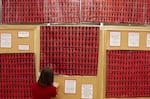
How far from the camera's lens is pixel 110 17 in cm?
280

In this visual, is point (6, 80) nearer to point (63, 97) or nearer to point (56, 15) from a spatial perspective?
point (63, 97)

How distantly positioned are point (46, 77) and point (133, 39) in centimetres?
114

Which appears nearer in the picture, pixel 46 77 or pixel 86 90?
pixel 46 77

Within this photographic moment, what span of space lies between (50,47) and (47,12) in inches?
16.7

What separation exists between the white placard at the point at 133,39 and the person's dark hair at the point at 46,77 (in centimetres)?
102

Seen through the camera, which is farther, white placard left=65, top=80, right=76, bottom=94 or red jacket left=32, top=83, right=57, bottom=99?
white placard left=65, top=80, right=76, bottom=94

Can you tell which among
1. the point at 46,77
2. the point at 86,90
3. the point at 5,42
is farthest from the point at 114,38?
the point at 5,42

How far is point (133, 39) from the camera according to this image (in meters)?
2.82

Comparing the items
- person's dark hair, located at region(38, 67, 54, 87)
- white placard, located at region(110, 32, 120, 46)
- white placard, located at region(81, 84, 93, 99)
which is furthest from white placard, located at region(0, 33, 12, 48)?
white placard, located at region(110, 32, 120, 46)

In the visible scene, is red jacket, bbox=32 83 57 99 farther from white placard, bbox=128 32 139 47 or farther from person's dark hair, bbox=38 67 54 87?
white placard, bbox=128 32 139 47

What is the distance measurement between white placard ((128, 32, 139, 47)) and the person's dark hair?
1.02 m

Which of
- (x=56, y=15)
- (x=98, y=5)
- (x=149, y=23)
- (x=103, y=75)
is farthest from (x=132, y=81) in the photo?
(x=56, y=15)

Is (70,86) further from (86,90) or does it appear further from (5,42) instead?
(5,42)

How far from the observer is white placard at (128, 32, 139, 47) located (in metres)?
2.81
